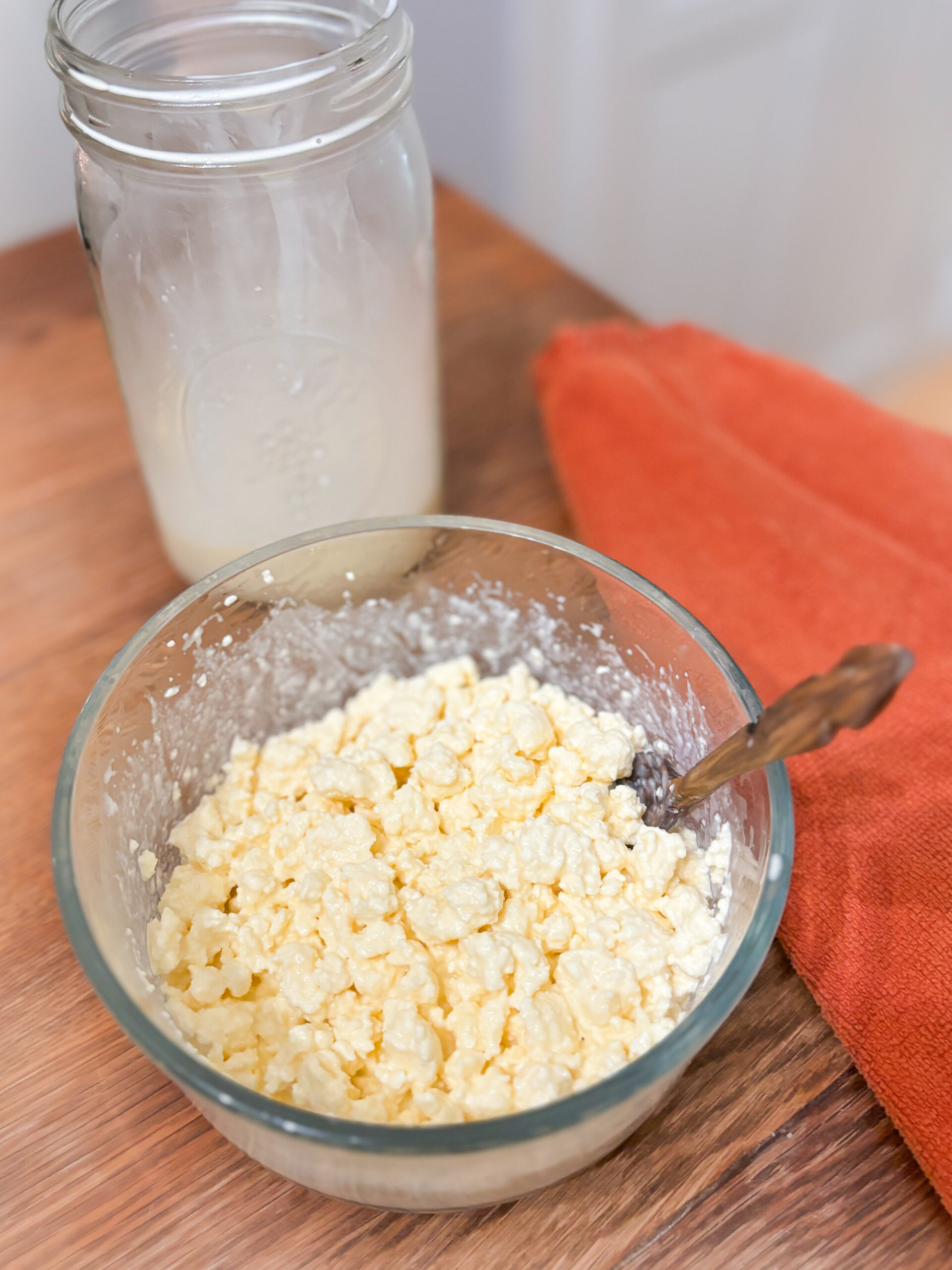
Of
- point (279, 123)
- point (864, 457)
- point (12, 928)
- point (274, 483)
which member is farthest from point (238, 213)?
point (864, 457)

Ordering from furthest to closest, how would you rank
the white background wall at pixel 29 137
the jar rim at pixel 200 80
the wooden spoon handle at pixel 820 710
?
the white background wall at pixel 29 137
the jar rim at pixel 200 80
the wooden spoon handle at pixel 820 710

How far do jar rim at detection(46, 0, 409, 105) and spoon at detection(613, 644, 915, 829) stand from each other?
1.29ft

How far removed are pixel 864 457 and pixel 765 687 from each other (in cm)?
26

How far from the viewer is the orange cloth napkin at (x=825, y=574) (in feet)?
1.97

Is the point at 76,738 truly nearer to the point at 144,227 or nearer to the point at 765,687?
the point at 144,227

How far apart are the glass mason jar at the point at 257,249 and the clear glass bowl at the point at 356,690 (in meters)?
0.07

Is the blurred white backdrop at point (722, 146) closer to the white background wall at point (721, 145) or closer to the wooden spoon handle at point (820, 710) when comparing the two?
the white background wall at point (721, 145)

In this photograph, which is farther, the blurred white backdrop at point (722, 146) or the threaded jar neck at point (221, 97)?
the blurred white backdrop at point (722, 146)

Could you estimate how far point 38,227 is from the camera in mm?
1239

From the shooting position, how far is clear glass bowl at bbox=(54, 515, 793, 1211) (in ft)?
1.50

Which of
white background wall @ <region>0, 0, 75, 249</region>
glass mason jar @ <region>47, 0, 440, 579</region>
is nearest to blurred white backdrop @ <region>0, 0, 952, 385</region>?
white background wall @ <region>0, 0, 75, 249</region>

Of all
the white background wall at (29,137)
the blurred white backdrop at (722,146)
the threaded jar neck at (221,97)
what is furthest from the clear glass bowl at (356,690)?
the blurred white backdrop at (722,146)

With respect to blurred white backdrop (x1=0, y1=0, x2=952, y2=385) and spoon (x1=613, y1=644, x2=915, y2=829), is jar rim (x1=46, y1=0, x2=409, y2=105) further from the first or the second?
blurred white backdrop (x1=0, y1=0, x2=952, y2=385)

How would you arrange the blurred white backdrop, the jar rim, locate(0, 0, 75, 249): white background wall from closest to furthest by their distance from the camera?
the jar rim < locate(0, 0, 75, 249): white background wall < the blurred white backdrop
